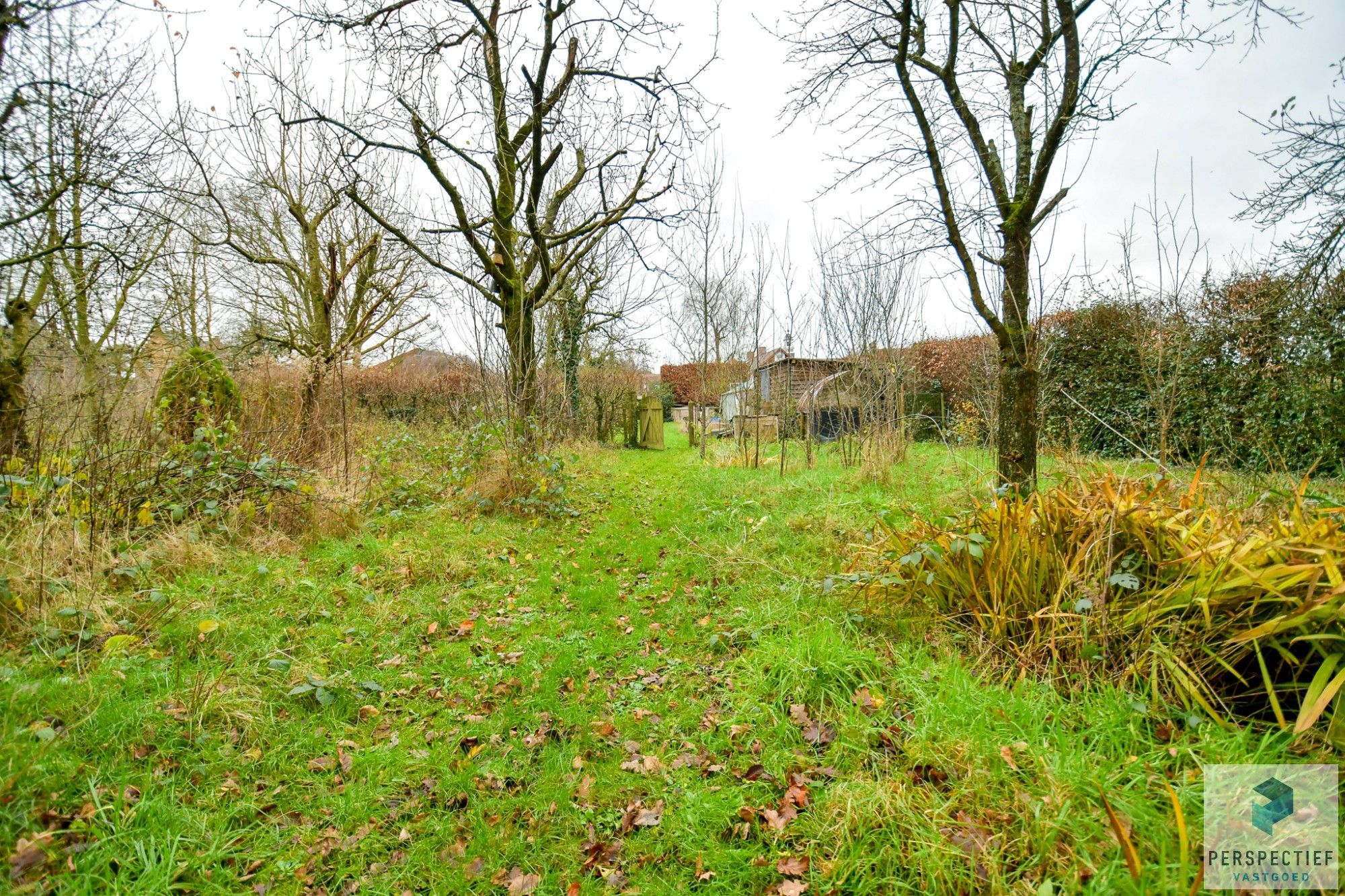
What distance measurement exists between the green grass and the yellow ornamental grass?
21 cm

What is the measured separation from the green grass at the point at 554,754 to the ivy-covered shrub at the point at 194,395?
7.10 feet

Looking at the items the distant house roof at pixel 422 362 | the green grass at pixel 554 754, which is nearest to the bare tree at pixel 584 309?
the distant house roof at pixel 422 362

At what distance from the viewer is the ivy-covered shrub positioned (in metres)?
4.98

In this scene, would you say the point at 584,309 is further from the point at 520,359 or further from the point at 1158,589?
the point at 1158,589

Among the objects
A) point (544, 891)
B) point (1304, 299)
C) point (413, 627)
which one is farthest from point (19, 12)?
point (1304, 299)

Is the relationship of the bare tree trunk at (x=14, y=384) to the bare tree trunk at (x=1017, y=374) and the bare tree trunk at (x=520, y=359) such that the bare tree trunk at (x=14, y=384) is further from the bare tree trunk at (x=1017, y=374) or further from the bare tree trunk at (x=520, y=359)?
the bare tree trunk at (x=1017, y=374)

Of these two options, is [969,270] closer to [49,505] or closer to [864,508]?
[864,508]

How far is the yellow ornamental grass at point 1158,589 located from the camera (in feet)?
6.35

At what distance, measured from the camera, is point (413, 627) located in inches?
142

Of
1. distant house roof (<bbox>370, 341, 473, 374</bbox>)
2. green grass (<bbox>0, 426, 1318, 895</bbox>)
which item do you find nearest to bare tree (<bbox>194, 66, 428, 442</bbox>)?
distant house roof (<bbox>370, 341, 473, 374</bbox>)

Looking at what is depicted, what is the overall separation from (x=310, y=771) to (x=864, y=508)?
4868 millimetres

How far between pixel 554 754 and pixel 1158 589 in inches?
115

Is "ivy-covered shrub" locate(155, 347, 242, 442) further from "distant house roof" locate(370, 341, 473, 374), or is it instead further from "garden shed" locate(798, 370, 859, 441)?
"garden shed" locate(798, 370, 859, 441)

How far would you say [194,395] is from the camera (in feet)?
17.6
